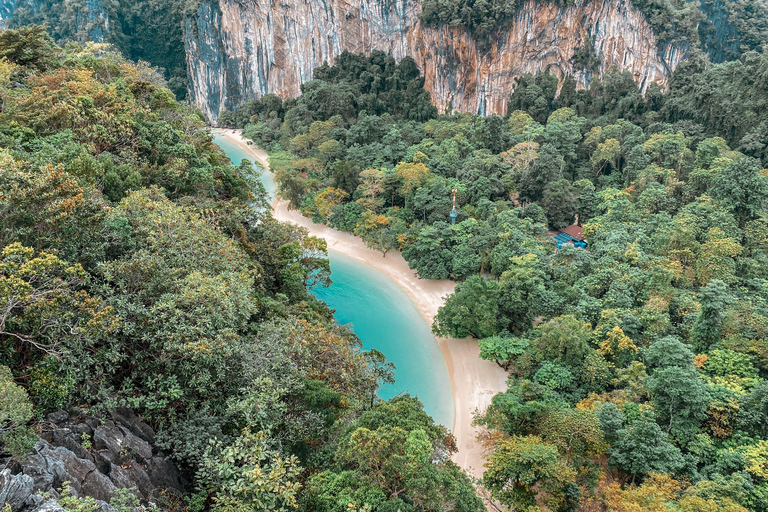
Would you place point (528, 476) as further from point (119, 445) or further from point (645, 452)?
point (119, 445)

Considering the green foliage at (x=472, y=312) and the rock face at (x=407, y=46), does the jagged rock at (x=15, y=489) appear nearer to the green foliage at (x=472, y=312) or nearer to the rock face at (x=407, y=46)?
the green foliage at (x=472, y=312)

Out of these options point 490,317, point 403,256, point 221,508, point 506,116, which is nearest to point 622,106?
point 506,116

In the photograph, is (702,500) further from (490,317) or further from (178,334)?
(178,334)

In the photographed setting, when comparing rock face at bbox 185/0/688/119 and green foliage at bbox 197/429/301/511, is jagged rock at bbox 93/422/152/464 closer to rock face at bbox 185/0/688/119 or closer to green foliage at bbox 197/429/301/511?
green foliage at bbox 197/429/301/511

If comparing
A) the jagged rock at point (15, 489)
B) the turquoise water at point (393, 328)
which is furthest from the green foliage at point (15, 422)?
the turquoise water at point (393, 328)

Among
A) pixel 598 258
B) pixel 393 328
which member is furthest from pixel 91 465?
pixel 598 258
